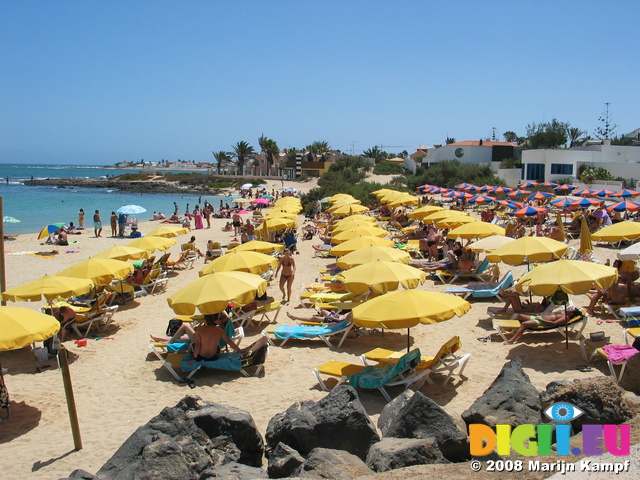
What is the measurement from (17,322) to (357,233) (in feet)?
31.6

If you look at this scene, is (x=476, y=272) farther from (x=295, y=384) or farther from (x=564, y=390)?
(x=564, y=390)

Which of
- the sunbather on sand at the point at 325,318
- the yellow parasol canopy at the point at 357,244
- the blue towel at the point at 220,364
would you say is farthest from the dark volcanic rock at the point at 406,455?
the yellow parasol canopy at the point at 357,244

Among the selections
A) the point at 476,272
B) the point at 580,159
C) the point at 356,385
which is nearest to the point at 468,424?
the point at 356,385

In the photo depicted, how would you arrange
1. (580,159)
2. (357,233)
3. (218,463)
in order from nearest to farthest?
1. (218,463)
2. (357,233)
3. (580,159)

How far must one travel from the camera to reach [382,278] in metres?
8.73

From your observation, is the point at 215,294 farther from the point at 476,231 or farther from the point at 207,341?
the point at 476,231

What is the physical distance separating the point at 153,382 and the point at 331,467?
13.1ft


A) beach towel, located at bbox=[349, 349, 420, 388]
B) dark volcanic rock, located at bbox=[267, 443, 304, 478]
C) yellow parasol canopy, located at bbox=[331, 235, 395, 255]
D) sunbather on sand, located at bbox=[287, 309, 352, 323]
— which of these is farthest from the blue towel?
yellow parasol canopy, located at bbox=[331, 235, 395, 255]

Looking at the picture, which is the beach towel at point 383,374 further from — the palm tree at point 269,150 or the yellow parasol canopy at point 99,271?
the palm tree at point 269,150

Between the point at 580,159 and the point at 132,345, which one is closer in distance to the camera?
the point at 132,345

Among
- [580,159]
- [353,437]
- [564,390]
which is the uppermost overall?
[580,159]

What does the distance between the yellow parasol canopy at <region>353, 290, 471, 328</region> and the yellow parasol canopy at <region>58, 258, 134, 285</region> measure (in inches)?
217

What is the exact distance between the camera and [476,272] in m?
12.9

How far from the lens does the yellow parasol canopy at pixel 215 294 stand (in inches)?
304
